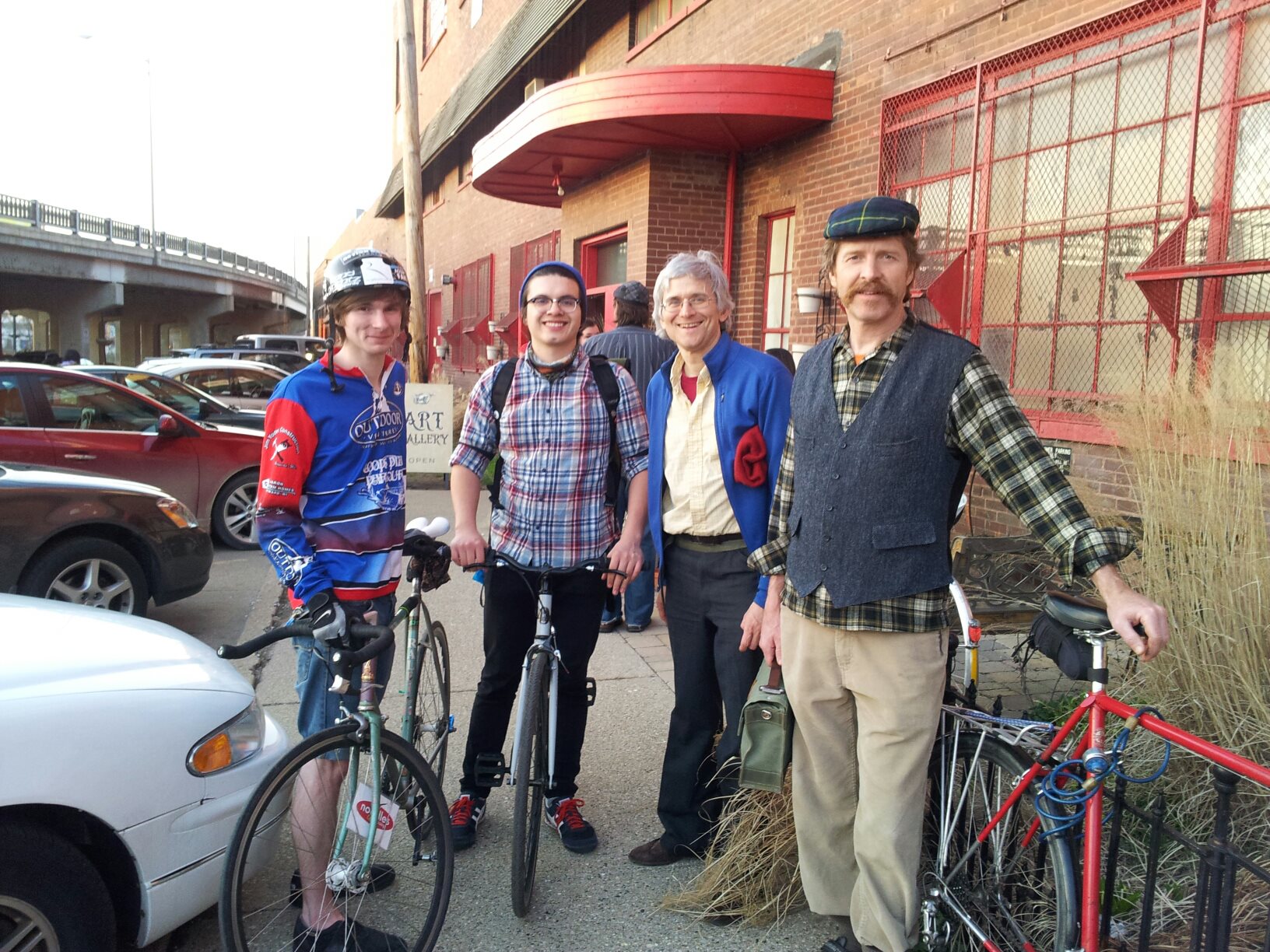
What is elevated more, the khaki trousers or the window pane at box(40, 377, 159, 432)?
the window pane at box(40, 377, 159, 432)

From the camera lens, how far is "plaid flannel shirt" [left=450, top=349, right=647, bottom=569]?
3326 mm

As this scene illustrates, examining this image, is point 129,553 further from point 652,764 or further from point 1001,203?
point 1001,203

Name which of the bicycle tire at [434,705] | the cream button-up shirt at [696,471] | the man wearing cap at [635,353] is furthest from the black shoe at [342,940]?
the man wearing cap at [635,353]

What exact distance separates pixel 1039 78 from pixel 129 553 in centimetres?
654

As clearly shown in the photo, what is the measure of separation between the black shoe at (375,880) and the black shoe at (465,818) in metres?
0.31

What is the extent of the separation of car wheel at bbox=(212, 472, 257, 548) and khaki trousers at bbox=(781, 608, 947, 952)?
7398mm

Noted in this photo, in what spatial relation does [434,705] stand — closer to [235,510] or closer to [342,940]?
[342,940]

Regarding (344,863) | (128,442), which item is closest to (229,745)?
(344,863)

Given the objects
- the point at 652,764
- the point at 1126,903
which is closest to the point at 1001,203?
the point at 652,764

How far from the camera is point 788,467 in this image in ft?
9.38

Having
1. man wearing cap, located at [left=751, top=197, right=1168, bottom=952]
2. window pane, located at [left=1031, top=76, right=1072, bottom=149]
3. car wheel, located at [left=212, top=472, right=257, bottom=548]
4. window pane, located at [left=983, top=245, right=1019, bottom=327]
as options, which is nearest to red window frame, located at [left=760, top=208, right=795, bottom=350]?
window pane, located at [left=983, top=245, right=1019, bottom=327]

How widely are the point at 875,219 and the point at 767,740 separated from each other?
145 centimetres

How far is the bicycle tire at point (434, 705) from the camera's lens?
11.2 ft

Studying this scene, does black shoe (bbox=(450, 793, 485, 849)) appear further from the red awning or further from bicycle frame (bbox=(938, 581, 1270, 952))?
the red awning
